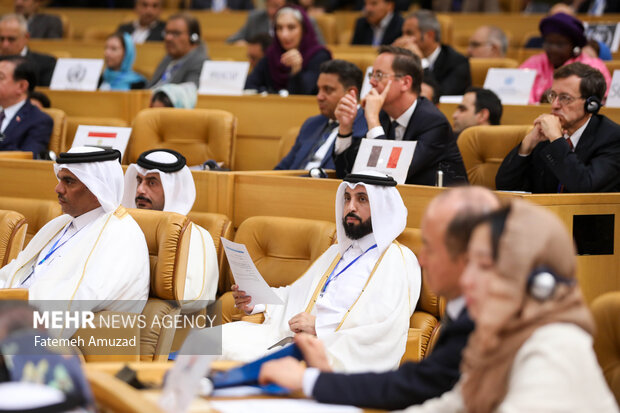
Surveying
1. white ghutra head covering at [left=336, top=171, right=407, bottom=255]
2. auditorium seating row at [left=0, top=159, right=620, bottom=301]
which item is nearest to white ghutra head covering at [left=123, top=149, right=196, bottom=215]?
auditorium seating row at [left=0, top=159, right=620, bottom=301]

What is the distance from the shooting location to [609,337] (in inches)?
91.6

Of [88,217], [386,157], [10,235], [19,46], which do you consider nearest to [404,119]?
[386,157]

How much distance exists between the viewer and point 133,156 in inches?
212

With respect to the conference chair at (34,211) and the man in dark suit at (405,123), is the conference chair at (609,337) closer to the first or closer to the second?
the man in dark suit at (405,123)

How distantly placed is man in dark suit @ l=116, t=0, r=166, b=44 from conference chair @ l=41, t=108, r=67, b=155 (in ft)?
8.63

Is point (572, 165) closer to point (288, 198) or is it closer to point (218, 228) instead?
point (288, 198)

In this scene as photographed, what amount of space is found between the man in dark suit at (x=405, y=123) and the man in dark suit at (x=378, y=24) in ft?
9.51

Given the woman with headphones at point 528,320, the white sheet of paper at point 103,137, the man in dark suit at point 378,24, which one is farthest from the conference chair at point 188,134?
the woman with headphones at point 528,320

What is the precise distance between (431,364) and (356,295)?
1.50 m

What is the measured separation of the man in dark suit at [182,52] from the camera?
22.2 feet

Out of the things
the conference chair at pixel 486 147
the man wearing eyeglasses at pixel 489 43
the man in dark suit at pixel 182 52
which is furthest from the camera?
the man wearing eyeglasses at pixel 489 43

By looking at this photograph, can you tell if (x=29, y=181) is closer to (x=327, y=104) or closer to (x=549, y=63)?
(x=327, y=104)

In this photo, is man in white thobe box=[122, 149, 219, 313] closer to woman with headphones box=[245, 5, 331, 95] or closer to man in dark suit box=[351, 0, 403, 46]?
woman with headphones box=[245, 5, 331, 95]

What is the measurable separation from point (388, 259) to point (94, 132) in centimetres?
249
